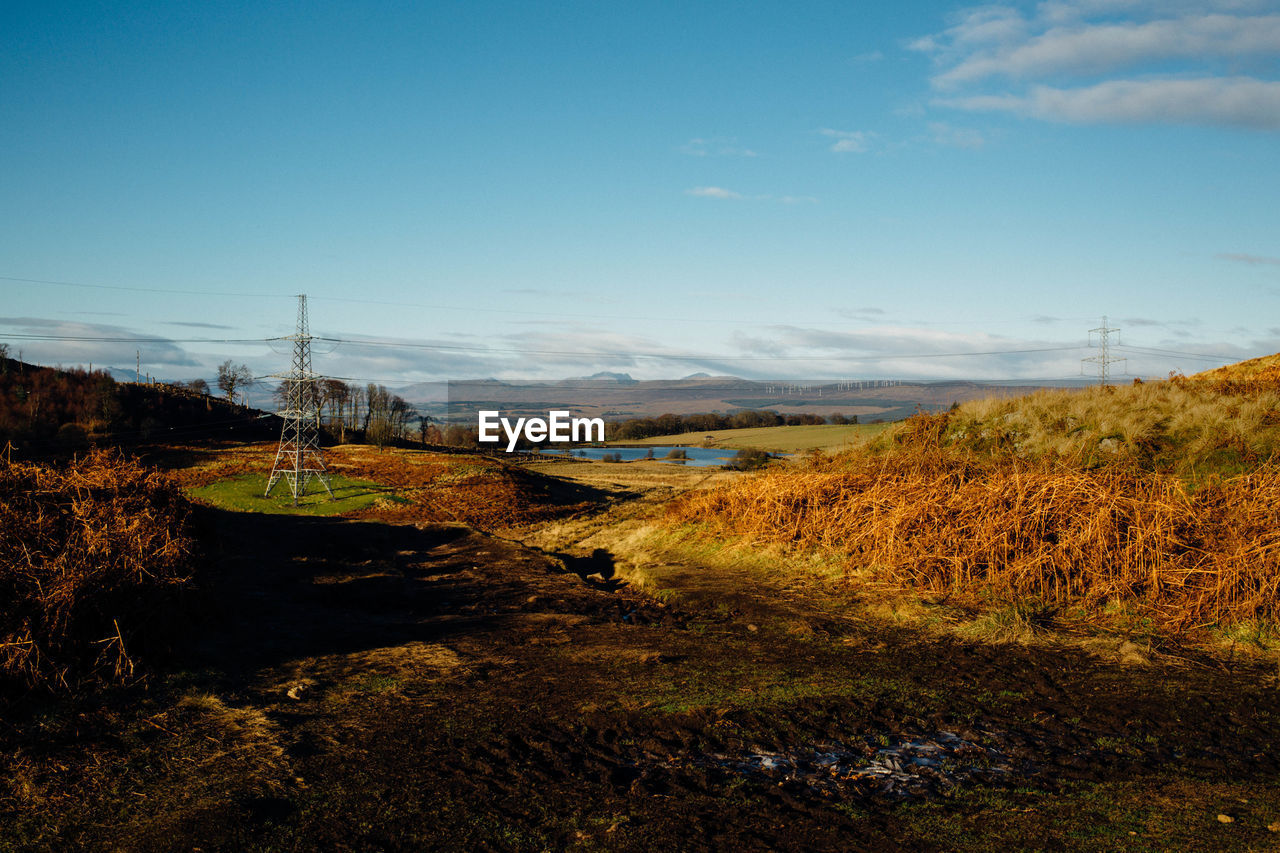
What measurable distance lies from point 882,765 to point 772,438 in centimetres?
6760

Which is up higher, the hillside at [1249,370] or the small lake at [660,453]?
the hillside at [1249,370]

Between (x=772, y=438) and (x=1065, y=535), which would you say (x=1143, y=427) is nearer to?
(x=1065, y=535)

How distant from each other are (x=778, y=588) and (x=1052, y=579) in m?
4.09

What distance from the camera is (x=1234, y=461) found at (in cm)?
1427

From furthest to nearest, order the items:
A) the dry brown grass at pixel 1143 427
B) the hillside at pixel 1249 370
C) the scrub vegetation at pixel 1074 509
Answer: the hillside at pixel 1249 370, the dry brown grass at pixel 1143 427, the scrub vegetation at pixel 1074 509

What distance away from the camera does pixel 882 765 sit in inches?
228

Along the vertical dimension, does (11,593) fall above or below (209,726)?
above

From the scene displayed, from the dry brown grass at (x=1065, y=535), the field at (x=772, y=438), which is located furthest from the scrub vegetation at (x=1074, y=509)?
the field at (x=772, y=438)

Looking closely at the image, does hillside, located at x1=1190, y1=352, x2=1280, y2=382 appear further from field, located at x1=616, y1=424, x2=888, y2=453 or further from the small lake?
the small lake

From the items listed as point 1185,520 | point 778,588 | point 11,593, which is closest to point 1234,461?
point 1185,520

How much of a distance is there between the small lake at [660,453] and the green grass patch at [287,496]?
30.0 metres

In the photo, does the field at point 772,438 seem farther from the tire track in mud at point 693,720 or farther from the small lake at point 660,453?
the tire track in mud at point 693,720

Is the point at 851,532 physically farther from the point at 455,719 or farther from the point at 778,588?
the point at 455,719

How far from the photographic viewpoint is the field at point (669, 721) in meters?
4.77
